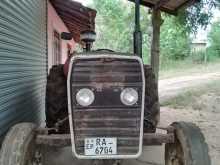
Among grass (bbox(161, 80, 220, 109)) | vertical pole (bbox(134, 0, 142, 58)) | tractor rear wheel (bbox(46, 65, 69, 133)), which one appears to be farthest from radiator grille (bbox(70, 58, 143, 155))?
grass (bbox(161, 80, 220, 109))

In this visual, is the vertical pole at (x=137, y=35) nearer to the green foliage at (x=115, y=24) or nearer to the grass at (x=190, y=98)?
the grass at (x=190, y=98)

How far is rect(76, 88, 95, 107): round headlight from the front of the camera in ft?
13.0

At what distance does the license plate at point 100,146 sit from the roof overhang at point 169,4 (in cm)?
573

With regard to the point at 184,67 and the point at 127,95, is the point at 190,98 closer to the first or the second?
the point at 127,95

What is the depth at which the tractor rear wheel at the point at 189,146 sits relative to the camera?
3.95 m

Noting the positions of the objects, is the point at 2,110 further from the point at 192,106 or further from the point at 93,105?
the point at 192,106

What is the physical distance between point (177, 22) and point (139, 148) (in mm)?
8930

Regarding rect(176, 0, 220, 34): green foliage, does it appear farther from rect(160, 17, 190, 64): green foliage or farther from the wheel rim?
rect(160, 17, 190, 64): green foliage

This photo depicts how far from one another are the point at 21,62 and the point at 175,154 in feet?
8.98

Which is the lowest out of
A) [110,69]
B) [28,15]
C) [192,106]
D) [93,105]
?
[192,106]

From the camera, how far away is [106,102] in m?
4.01

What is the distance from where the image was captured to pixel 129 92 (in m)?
4.01

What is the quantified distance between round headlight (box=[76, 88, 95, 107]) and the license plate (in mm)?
350

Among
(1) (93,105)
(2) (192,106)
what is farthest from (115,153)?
(2) (192,106)
